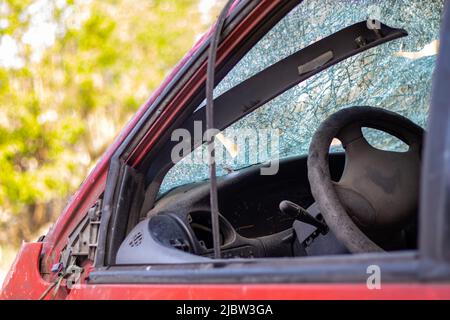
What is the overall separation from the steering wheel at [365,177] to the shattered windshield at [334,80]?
0.31 metres

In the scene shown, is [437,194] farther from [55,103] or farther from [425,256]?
[55,103]

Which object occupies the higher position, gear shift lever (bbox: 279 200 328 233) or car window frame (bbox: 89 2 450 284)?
gear shift lever (bbox: 279 200 328 233)

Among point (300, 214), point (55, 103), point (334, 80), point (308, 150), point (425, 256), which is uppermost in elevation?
point (55, 103)

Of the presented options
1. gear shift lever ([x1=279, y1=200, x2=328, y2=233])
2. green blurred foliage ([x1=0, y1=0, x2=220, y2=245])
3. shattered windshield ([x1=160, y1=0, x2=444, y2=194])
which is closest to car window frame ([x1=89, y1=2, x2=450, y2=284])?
gear shift lever ([x1=279, y1=200, x2=328, y2=233])

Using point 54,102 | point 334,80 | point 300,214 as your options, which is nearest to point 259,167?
A: point 334,80

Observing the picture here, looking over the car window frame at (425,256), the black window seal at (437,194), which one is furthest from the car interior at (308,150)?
the black window seal at (437,194)

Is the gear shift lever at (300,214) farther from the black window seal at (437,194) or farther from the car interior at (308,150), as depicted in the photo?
the black window seal at (437,194)

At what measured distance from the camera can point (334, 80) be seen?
2592 mm

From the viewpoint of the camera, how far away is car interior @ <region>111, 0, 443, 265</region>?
83.1 inches

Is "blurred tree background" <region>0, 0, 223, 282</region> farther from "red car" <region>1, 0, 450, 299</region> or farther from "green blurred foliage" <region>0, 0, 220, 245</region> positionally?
"red car" <region>1, 0, 450, 299</region>

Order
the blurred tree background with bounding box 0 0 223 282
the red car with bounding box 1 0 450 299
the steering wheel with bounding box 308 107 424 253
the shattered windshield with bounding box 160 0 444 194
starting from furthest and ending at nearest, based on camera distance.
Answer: the blurred tree background with bounding box 0 0 223 282
the shattered windshield with bounding box 160 0 444 194
the steering wheel with bounding box 308 107 424 253
the red car with bounding box 1 0 450 299

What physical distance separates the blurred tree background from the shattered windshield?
8.65 meters

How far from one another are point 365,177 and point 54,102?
10.1 meters
